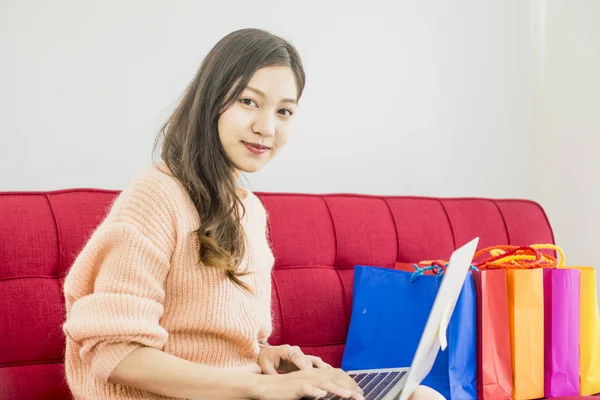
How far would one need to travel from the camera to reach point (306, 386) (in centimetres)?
102

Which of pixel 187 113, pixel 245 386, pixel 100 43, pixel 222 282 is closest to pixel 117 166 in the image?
pixel 100 43

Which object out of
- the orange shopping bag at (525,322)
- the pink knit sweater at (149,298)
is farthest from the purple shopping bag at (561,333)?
the pink knit sweater at (149,298)

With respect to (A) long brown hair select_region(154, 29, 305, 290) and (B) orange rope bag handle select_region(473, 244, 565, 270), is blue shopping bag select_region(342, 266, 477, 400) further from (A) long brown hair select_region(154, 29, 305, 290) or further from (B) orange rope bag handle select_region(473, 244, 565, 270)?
(A) long brown hair select_region(154, 29, 305, 290)

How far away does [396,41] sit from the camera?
7.86ft

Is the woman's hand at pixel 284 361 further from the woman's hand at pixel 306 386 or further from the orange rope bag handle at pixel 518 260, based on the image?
the orange rope bag handle at pixel 518 260

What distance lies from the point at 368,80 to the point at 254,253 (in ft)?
3.83

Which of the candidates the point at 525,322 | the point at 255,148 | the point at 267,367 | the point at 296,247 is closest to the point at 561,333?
the point at 525,322

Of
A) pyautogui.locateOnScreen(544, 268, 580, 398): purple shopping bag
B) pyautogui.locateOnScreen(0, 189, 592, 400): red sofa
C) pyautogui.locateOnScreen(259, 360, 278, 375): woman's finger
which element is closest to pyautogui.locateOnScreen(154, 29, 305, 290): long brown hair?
pyautogui.locateOnScreen(259, 360, 278, 375): woman's finger

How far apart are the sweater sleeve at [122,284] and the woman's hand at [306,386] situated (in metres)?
0.17

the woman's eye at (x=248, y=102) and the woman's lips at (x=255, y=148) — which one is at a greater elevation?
the woman's eye at (x=248, y=102)

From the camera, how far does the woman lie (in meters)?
1.06

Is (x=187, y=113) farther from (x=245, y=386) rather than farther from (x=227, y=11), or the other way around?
(x=227, y=11)

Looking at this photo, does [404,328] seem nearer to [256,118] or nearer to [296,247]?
[296,247]

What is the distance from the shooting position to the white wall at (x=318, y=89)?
5.84ft
